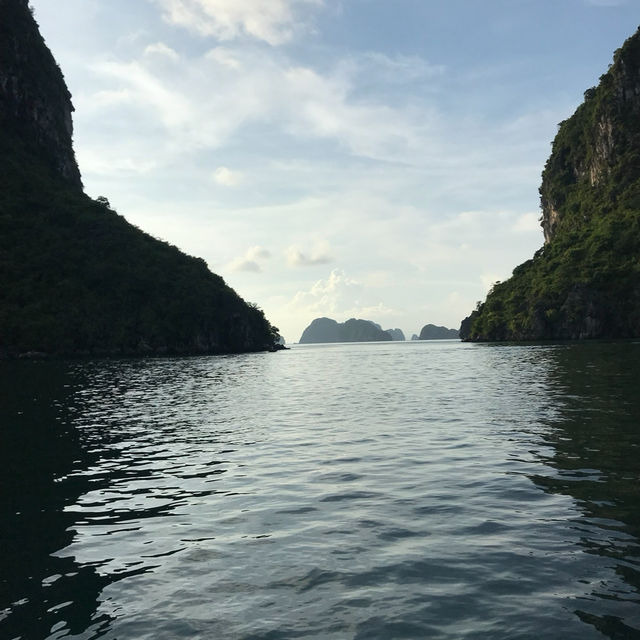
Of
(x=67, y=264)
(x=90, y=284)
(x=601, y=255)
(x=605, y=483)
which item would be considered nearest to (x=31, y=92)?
(x=67, y=264)

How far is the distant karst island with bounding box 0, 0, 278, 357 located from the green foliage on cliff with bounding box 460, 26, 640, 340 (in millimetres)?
99881

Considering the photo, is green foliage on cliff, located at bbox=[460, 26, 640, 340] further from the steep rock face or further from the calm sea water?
the steep rock face

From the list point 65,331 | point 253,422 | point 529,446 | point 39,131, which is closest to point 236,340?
point 65,331

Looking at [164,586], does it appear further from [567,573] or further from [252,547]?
[567,573]

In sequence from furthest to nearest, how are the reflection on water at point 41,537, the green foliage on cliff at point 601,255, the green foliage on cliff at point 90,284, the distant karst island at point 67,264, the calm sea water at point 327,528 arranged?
the green foliage on cliff at point 601,255, the distant karst island at point 67,264, the green foliage on cliff at point 90,284, the reflection on water at point 41,537, the calm sea water at point 327,528

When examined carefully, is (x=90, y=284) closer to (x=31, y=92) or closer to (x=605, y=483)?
(x=31, y=92)

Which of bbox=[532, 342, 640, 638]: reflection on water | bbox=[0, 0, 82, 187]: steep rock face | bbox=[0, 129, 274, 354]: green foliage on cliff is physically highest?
bbox=[0, 0, 82, 187]: steep rock face

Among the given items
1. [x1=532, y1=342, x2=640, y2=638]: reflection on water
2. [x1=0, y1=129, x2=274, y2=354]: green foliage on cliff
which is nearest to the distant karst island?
[x1=0, y1=129, x2=274, y2=354]: green foliage on cliff

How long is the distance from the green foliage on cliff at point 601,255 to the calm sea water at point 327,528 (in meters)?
131

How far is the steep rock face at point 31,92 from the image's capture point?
168 metres

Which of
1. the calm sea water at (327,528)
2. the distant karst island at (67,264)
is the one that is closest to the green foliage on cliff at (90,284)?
the distant karst island at (67,264)

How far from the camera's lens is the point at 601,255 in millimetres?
155250

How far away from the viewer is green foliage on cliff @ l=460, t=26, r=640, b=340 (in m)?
144

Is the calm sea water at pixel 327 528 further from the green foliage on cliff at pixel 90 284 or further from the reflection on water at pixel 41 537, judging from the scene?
the green foliage on cliff at pixel 90 284
